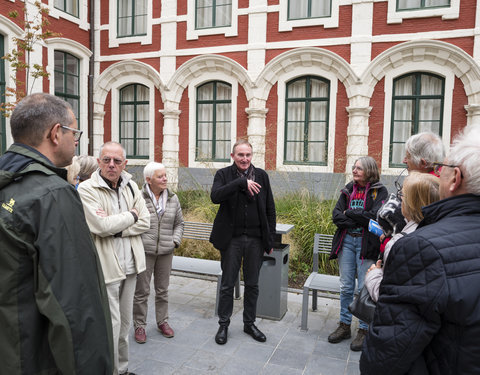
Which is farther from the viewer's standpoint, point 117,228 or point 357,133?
point 357,133

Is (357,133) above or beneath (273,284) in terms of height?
above

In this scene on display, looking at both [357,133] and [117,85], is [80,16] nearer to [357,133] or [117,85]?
[117,85]

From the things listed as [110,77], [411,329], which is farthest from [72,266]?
[110,77]

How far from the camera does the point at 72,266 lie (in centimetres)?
152

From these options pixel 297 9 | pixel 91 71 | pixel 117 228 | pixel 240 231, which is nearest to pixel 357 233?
pixel 240 231

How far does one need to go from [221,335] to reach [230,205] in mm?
1396

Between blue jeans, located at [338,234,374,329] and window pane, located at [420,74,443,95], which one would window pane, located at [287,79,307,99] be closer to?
window pane, located at [420,74,443,95]

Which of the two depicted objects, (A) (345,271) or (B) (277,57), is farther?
(B) (277,57)

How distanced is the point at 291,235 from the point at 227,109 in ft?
23.9

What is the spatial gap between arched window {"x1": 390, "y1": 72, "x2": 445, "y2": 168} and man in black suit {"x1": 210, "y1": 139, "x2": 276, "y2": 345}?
333 inches

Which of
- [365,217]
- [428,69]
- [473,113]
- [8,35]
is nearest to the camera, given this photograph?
[365,217]

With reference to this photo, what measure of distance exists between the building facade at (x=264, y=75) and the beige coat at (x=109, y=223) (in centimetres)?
780

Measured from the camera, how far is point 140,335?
4.07 m

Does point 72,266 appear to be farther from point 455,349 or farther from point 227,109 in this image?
point 227,109
